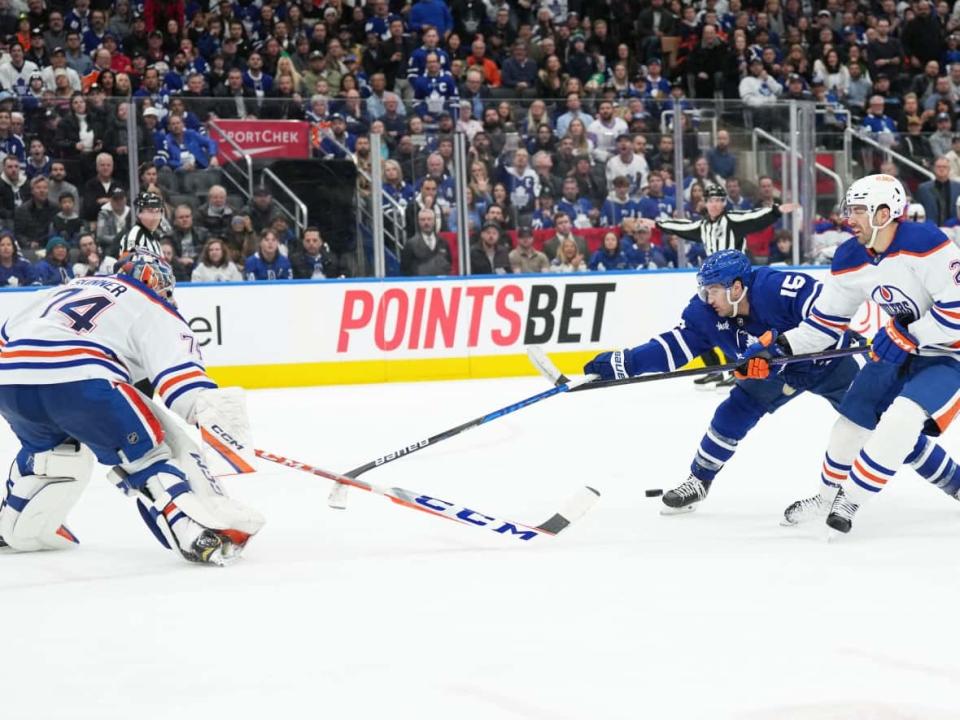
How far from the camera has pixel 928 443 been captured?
4.39 m

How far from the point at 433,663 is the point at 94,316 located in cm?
161

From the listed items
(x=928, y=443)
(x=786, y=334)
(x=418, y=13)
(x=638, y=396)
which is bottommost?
(x=638, y=396)

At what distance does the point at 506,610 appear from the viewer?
3.40 m

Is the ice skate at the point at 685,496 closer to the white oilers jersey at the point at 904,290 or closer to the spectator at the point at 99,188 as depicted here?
the white oilers jersey at the point at 904,290

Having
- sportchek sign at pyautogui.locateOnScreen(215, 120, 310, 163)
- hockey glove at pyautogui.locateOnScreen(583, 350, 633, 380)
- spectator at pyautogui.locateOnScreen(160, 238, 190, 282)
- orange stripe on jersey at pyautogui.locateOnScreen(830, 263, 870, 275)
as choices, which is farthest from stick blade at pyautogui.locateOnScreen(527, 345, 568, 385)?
sportchek sign at pyautogui.locateOnScreen(215, 120, 310, 163)

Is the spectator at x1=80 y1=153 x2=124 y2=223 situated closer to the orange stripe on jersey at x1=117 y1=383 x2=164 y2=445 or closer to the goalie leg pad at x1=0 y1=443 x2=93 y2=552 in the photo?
the goalie leg pad at x1=0 y1=443 x2=93 y2=552

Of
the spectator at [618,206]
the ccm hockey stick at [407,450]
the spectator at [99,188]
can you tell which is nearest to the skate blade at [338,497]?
the ccm hockey stick at [407,450]

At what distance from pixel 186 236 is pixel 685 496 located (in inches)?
191

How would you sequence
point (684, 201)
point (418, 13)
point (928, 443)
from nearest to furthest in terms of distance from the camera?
point (928, 443)
point (684, 201)
point (418, 13)

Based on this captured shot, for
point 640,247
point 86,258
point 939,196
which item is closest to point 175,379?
point 86,258

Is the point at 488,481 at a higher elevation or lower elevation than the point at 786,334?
lower

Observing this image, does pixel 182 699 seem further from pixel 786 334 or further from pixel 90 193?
pixel 90 193

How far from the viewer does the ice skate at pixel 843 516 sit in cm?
412

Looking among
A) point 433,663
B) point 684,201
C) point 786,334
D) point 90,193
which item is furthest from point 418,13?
point 433,663
